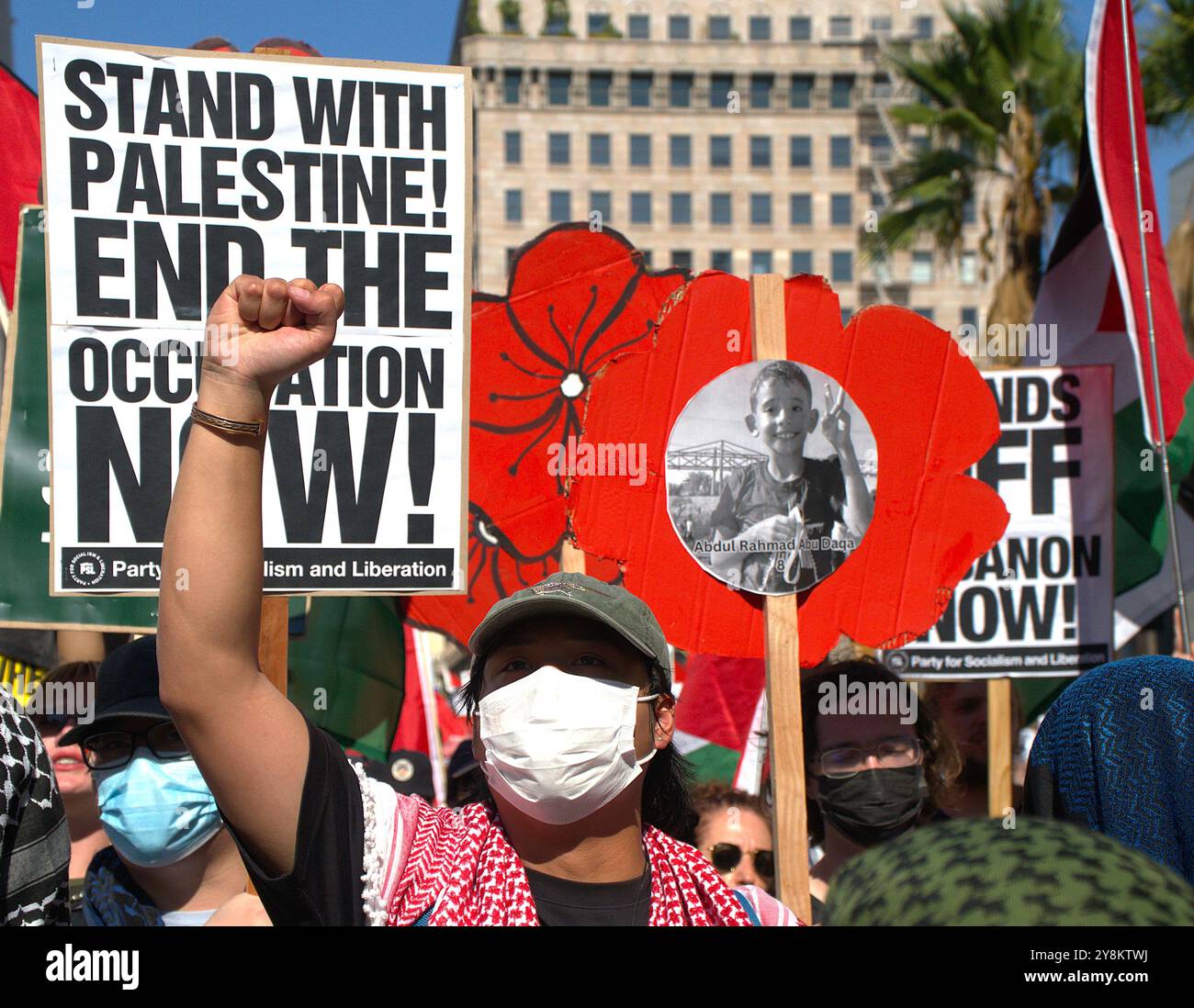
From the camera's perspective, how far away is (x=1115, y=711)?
174 cm

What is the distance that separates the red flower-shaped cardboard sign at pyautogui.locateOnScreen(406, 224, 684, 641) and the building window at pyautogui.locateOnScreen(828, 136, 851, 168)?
→ 2464 inches

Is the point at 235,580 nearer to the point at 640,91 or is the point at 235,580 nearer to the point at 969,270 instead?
the point at 969,270

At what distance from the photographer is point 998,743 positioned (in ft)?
15.7

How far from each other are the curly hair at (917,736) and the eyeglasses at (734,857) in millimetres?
235

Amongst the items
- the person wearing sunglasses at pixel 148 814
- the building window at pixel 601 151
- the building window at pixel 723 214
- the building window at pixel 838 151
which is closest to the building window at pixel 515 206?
the building window at pixel 601 151

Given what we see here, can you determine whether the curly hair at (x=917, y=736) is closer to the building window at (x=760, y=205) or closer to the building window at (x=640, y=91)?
the building window at (x=760, y=205)

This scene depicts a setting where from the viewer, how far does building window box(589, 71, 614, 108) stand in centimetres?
6228

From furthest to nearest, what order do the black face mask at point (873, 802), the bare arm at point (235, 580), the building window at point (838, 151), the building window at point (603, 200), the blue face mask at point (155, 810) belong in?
1. the building window at point (838, 151)
2. the building window at point (603, 200)
3. the black face mask at point (873, 802)
4. the blue face mask at point (155, 810)
5. the bare arm at point (235, 580)

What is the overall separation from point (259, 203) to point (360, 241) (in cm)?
27

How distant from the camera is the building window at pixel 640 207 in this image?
6183 centimetres

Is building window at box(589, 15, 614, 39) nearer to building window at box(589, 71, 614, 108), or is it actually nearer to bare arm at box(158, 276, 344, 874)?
building window at box(589, 71, 614, 108)

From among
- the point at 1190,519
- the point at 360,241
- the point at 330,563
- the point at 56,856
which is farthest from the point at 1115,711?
the point at 1190,519
